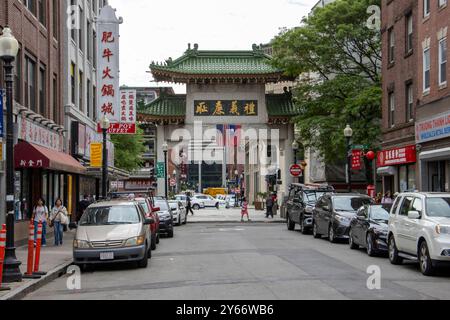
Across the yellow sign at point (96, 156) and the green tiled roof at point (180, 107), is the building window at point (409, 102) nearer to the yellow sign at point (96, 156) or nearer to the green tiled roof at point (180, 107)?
the yellow sign at point (96, 156)

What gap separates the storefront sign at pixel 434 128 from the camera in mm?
27172

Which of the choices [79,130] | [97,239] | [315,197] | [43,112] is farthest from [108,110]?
[97,239]

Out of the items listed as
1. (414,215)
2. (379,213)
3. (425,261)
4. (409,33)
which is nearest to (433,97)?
(409,33)

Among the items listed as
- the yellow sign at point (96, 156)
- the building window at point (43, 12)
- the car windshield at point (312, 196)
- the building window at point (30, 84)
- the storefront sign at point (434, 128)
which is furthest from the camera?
the yellow sign at point (96, 156)

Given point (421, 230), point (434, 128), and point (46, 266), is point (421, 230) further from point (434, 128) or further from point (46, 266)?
point (434, 128)

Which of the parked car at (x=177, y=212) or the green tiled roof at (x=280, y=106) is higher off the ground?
the green tiled roof at (x=280, y=106)

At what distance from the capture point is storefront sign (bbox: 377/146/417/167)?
31.6 meters

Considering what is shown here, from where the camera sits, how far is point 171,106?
51.2 m

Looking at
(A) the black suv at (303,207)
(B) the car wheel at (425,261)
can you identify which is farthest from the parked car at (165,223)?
(B) the car wheel at (425,261)

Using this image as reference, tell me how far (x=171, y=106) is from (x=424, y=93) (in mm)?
24371

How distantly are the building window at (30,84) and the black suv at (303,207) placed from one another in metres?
12.0

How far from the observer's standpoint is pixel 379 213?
20.7 meters

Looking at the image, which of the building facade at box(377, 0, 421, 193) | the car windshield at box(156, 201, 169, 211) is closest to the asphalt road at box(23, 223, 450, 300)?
the car windshield at box(156, 201, 169, 211)
